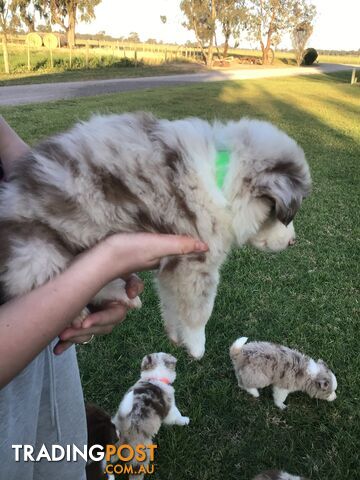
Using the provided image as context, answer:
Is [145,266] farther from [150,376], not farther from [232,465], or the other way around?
[232,465]

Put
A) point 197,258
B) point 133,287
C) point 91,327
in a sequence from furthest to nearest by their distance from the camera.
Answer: point 197,258 < point 133,287 < point 91,327

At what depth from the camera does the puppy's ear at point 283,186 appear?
2223 millimetres

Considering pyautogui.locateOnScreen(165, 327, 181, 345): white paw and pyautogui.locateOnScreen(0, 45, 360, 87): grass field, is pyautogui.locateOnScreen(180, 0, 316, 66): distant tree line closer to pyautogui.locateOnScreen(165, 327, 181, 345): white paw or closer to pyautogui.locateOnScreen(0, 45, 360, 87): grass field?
pyautogui.locateOnScreen(0, 45, 360, 87): grass field

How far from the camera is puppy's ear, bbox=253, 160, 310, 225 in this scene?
87.5 inches

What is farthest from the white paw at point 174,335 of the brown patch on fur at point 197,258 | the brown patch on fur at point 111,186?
the brown patch on fur at point 111,186

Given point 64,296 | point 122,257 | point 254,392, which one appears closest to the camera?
point 64,296

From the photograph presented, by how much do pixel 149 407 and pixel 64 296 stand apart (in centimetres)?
177

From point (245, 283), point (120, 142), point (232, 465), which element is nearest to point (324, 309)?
point (245, 283)

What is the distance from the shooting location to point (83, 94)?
1758 cm

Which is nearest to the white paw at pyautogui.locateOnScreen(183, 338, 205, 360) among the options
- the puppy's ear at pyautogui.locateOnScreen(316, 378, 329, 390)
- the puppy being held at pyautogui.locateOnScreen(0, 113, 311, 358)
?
the puppy being held at pyautogui.locateOnScreen(0, 113, 311, 358)

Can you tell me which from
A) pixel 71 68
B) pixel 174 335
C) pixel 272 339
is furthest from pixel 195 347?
pixel 71 68

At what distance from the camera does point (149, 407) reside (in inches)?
117

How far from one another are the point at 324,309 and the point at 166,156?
318 cm

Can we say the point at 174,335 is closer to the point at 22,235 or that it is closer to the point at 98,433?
the point at 98,433
